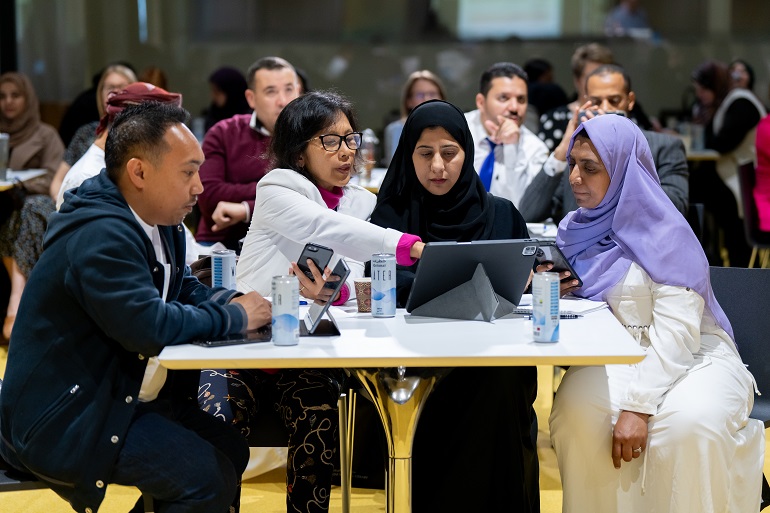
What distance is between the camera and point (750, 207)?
242 inches

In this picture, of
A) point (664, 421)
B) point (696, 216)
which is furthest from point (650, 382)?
point (696, 216)

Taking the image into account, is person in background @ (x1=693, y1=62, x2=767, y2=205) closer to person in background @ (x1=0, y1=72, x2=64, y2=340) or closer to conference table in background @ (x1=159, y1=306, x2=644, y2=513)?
person in background @ (x1=0, y1=72, x2=64, y2=340)

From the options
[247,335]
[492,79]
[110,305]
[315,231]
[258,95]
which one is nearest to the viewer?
[110,305]

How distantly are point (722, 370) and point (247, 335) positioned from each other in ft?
4.52

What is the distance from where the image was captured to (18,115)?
6742 millimetres

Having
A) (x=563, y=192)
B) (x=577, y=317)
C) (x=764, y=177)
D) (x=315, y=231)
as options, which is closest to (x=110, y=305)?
(x=315, y=231)

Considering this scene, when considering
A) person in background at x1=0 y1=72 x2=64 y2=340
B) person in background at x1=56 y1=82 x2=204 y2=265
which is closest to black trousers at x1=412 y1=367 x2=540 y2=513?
person in background at x1=56 y1=82 x2=204 y2=265

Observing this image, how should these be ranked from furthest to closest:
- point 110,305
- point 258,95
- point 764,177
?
1. point 764,177
2. point 258,95
3. point 110,305

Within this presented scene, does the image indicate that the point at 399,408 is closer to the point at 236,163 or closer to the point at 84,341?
the point at 84,341

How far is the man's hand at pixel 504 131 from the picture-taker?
17.0 ft

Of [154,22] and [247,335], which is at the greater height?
[154,22]

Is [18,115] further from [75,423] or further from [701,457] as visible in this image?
[701,457]

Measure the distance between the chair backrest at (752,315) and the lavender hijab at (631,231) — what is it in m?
0.14

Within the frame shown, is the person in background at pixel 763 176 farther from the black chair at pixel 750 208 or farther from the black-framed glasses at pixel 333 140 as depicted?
the black-framed glasses at pixel 333 140
